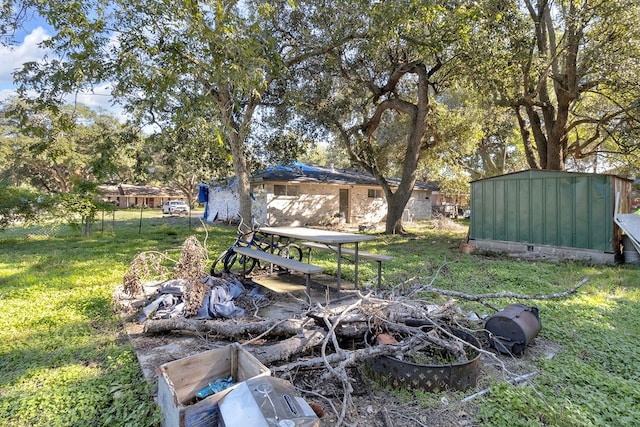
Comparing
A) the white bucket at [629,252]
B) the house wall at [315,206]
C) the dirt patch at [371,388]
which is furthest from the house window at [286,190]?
the dirt patch at [371,388]

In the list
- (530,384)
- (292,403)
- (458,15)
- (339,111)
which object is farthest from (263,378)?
(339,111)

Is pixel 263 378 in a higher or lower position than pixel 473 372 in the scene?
higher

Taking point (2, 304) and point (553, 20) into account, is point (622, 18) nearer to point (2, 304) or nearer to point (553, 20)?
point (553, 20)

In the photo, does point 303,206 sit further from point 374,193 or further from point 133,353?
point 133,353

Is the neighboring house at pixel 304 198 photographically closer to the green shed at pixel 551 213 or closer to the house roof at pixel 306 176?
the house roof at pixel 306 176

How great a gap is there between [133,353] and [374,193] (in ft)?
57.4

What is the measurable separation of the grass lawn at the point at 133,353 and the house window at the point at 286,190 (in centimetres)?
830

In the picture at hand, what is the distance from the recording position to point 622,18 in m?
7.29

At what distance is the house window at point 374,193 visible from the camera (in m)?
19.7

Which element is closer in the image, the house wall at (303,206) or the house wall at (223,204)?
the house wall at (303,206)

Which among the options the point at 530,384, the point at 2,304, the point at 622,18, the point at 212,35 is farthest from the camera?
the point at 622,18

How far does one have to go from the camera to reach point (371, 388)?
9.23 feet

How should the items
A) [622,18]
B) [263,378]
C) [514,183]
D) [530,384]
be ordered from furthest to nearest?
[514,183]
[622,18]
[530,384]
[263,378]

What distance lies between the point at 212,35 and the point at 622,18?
8191 millimetres
